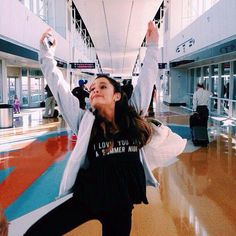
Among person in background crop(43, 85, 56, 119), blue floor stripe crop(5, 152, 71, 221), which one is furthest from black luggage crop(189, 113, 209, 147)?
person in background crop(43, 85, 56, 119)

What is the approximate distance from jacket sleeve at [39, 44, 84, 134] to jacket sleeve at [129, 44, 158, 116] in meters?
0.38

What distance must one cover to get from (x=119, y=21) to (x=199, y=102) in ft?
44.1

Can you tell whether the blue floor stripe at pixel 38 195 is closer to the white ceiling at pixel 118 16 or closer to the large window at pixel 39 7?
the large window at pixel 39 7

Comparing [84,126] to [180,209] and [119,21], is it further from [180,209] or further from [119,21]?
[119,21]

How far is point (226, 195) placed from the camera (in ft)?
14.5

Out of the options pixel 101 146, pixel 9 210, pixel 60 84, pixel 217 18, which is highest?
pixel 217 18

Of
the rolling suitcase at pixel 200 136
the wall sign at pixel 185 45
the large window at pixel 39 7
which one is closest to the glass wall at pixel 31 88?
the large window at pixel 39 7

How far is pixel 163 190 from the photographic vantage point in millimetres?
4625

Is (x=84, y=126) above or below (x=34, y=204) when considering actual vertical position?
above

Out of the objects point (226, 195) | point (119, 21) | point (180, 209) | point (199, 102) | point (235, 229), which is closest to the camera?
point (235, 229)

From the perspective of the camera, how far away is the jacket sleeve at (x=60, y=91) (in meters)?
1.97

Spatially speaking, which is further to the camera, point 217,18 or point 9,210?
point 217,18

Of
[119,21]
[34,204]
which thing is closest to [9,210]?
[34,204]

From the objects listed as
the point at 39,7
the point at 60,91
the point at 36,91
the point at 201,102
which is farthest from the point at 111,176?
the point at 36,91
